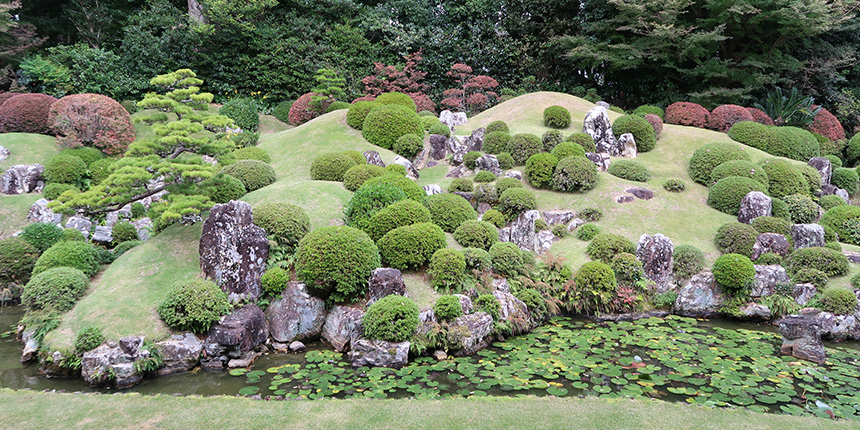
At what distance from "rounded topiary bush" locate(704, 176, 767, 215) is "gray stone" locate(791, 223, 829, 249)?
207 centimetres

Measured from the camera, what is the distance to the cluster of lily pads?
7453 millimetres

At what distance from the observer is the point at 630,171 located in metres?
16.4

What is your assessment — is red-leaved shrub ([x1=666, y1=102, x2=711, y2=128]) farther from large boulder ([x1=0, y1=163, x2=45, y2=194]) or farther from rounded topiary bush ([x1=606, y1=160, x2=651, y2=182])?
large boulder ([x1=0, y1=163, x2=45, y2=194])

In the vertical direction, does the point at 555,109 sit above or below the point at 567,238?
above

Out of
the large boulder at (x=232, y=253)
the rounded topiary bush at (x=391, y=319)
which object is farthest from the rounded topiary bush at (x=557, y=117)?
the large boulder at (x=232, y=253)

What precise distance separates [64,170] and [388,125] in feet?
37.5

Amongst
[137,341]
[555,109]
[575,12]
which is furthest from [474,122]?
[137,341]

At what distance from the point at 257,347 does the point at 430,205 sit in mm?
5916

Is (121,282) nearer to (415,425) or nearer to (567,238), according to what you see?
(415,425)

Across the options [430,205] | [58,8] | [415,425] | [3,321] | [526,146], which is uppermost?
[58,8]

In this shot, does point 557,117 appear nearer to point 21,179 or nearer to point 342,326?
point 342,326

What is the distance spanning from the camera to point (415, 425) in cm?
583

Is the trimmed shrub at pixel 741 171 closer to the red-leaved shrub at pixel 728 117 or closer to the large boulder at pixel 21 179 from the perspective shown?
the red-leaved shrub at pixel 728 117

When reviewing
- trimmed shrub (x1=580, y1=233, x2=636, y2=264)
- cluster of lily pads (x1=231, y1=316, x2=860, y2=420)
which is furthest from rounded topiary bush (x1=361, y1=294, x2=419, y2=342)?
trimmed shrub (x1=580, y1=233, x2=636, y2=264)
